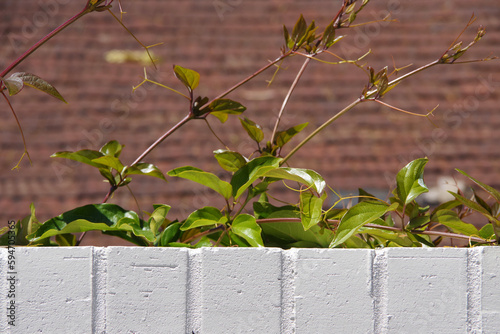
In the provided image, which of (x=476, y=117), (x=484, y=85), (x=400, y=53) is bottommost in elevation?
(x=476, y=117)

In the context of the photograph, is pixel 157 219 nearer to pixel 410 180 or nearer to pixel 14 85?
pixel 14 85

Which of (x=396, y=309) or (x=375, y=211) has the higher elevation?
(x=375, y=211)

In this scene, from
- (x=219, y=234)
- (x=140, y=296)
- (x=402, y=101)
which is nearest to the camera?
(x=140, y=296)

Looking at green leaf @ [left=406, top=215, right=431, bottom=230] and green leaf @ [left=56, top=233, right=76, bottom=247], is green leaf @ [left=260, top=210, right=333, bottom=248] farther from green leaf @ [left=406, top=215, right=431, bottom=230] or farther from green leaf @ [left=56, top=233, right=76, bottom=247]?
green leaf @ [left=56, top=233, right=76, bottom=247]

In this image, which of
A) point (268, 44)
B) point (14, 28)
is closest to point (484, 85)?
point (268, 44)

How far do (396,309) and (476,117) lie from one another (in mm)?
3241

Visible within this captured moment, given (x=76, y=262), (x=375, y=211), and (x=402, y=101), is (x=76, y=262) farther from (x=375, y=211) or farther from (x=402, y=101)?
(x=402, y=101)

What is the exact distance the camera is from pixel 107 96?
3670 millimetres

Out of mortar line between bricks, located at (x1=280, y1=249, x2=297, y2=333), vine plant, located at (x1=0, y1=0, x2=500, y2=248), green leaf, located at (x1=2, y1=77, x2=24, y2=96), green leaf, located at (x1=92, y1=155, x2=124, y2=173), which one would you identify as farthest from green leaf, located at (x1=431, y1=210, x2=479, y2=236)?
green leaf, located at (x1=2, y1=77, x2=24, y2=96)

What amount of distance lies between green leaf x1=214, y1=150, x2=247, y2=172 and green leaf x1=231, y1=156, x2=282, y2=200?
30 mm

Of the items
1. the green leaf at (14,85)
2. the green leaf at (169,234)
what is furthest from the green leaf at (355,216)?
the green leaf at (14,85)

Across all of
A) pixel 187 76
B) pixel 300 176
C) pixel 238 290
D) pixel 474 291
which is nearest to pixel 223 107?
pixel 187 76

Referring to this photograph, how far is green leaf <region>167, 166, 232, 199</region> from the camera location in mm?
787

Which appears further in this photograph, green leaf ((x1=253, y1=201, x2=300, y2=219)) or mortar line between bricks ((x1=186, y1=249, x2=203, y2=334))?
green leaf ((x1=253, y1=201, x2=300, y2=219))
